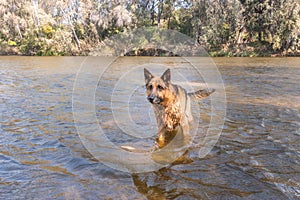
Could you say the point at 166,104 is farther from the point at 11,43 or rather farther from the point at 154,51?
the point at 11,43

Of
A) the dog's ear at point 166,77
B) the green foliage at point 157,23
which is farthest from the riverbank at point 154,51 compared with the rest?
the dog's ear at point 166,77

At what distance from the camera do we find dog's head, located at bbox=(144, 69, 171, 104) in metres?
5.66

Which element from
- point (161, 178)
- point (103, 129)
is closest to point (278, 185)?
point (161, 178)

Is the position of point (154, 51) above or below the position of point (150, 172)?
above

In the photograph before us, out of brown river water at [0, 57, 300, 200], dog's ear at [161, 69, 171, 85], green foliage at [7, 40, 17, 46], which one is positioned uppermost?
green foliage at [7, 40, 17, 46]

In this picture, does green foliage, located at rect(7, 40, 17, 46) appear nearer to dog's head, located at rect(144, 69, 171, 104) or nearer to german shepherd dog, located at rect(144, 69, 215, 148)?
german shepherd dog, located at rect(144, 69, 215, 148)

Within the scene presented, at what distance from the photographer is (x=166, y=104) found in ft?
20.1

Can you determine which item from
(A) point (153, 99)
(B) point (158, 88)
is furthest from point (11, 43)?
(A) point (153, 99)

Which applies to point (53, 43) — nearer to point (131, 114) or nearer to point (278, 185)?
point (131, 114)

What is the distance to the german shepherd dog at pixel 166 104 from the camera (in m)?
5.78

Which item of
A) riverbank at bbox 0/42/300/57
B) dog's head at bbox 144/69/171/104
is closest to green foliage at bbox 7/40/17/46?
riverbank at bbox 0/42/300/57

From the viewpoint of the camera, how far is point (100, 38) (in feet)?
165

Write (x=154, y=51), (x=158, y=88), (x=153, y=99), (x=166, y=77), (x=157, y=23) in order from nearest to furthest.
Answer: (x=153, y=99), (x=158, y=88), (x=166, y=77), (x=154, y=51), (x=157, y=23)

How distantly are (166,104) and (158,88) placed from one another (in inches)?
21.5
